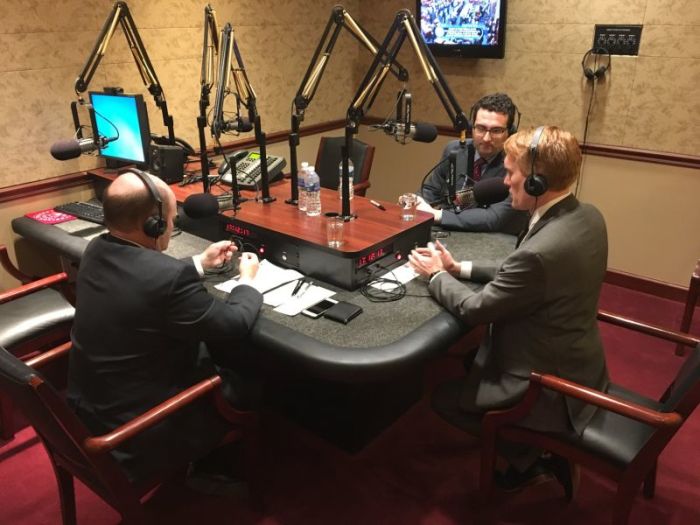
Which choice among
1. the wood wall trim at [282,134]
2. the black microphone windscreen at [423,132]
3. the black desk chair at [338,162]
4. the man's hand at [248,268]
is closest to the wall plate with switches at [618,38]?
the black desk chair at [338,162]

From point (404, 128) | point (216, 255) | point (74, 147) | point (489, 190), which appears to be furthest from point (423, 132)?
point (74, 147)

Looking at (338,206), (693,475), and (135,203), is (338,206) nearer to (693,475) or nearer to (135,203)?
(135,203)

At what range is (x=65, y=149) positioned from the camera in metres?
2.83

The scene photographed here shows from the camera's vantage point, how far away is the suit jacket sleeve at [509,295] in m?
1.70

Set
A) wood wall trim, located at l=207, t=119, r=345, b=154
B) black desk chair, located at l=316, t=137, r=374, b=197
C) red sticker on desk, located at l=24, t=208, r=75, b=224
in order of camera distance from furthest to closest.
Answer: wood wall trim, located at l=207, t=119, r=345, b=154
black desk chair, located at l=316, t=137, r=374, b=197
red sticker on desk, located at l=24, t=208, r=75, b=224

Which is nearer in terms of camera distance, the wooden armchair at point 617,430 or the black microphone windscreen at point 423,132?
the wooden armchair at point 617,430

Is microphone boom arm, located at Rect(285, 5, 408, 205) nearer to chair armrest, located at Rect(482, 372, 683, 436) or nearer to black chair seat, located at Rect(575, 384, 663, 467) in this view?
chair armrest, located at Rect(482, 372, 683, 436)

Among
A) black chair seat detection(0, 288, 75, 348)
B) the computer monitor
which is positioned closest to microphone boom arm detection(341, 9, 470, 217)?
the computer monitor

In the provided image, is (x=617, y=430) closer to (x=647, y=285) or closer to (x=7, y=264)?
(x=647, y=285)

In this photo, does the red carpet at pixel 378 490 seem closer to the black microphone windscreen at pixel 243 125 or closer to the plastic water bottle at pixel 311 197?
the plastic water bottle at pixel 311 197

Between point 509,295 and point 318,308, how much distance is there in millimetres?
623

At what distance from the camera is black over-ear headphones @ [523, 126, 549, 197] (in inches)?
67.8

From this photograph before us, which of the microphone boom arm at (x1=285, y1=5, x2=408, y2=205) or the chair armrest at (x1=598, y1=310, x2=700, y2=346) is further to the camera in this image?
the microphone boom arm at (x1=285, y1=5, x2=408, y2=205)

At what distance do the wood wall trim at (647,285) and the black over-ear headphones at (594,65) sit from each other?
1.23 m
